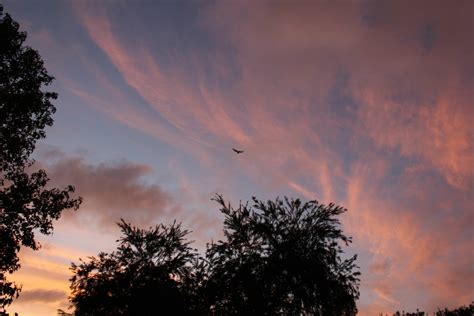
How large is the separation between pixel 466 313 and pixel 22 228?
94196mm

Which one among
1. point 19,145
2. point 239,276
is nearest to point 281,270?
point 239,276

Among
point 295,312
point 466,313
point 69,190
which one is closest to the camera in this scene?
point 69,190

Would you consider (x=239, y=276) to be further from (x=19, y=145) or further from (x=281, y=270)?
(x=19, y=145)

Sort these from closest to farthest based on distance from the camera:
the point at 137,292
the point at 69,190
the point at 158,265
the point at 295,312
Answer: the point at 69,190 < the point at 295,312 < the point at 137,292 < the point at 158,265

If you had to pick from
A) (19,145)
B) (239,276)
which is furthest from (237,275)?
(19,145)

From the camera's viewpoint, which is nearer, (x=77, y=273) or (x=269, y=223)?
(x=269, y=223)

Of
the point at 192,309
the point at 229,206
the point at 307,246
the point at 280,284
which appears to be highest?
the point at 229,206

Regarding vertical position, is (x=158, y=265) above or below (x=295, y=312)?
above

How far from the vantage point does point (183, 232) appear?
140 feet

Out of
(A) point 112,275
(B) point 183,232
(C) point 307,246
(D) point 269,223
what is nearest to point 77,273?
(A) point 112,275

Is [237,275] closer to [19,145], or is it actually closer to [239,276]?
[239,276]

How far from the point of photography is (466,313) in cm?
9069

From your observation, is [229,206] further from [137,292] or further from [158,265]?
[137,292]

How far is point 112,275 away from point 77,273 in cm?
365
